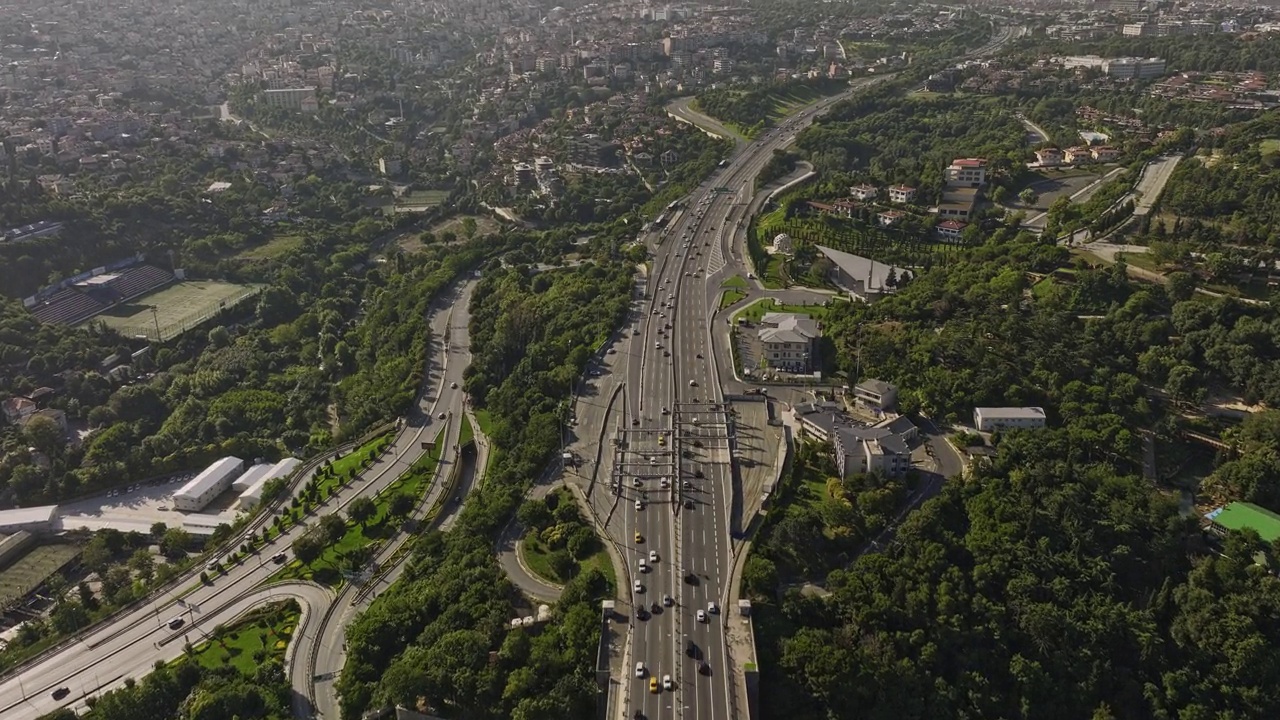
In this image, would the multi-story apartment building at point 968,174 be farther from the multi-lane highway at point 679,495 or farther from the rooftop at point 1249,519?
the rooftop at point 1249,519

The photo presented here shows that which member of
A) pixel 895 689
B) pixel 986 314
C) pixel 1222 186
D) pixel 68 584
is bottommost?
pixel 68 584

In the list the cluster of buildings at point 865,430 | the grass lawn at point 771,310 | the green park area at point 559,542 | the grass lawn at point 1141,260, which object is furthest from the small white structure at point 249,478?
the grass lawn at point 1141,260

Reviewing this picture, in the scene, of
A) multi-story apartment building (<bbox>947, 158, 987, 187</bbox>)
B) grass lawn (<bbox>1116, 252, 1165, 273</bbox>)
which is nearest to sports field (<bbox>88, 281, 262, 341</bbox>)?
multi-story apartment building (<bbox>947, 158, 987, 187</bbox>)

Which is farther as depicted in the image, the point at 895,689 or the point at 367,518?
the point at 367,518

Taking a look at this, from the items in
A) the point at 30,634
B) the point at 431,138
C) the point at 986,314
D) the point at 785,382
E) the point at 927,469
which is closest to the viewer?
the point at 30,634

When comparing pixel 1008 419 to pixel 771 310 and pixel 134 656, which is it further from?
pixel 134 656

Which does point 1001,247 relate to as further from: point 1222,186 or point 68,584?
point 68,584

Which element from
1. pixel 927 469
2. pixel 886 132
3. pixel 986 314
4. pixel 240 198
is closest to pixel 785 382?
pixel 927 469
